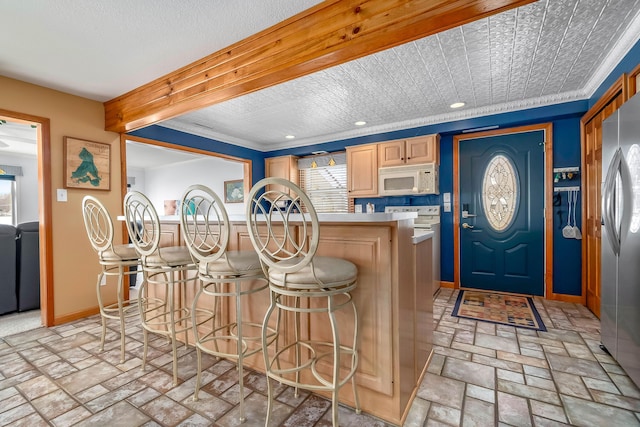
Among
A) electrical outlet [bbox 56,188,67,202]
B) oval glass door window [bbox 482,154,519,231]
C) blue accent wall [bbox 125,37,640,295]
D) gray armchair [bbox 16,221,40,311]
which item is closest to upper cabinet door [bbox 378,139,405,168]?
blue accent wall [bbox 125,37,640,295]

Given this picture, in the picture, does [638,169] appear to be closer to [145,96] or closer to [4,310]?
[145,96]

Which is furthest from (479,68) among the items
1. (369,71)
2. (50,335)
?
(50,335)

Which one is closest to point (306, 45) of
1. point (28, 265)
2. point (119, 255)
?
point (119, 255)

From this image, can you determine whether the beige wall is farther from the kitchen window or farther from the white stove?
the white stove

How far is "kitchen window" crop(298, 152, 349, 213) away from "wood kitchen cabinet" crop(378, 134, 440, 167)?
2.75 feet

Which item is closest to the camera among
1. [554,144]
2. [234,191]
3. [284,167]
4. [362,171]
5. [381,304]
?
[381,304]

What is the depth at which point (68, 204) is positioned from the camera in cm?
300

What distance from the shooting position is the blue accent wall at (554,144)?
129 inches

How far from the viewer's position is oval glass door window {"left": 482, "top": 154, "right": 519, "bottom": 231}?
369cm

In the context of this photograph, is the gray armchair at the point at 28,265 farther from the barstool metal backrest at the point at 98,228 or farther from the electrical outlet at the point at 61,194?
the barstool metal backrest at the point at 98,228

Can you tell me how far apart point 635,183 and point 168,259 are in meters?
2.82

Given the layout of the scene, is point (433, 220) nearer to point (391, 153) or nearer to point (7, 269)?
point (391, 153)

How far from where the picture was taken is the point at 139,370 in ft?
6.55

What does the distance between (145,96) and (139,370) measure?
246 centimetres
